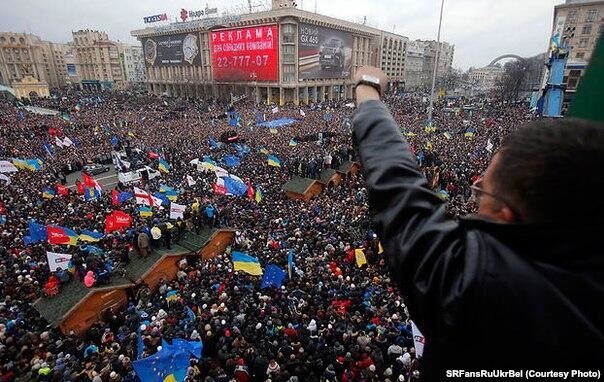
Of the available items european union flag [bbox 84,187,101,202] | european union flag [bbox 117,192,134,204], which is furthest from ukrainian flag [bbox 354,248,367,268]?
european union flag [bbox 84,187,101,202]

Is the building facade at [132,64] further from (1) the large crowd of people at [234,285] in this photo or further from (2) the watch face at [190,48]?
(1) the large crowd of people at [234,285]

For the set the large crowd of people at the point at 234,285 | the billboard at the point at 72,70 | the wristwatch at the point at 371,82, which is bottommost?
the large crowd of people at the point at 234,285

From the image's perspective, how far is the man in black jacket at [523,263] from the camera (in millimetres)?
817

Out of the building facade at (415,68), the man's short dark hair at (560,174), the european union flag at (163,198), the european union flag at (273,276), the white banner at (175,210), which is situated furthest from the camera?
the building facade at (415,68)

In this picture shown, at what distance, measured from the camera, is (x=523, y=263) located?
2.75 ft

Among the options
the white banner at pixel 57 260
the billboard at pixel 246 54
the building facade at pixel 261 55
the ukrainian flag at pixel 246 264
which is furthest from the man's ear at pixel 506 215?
the billboard at pixel 246 54

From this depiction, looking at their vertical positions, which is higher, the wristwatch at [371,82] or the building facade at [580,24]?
the building facade at [580,24]

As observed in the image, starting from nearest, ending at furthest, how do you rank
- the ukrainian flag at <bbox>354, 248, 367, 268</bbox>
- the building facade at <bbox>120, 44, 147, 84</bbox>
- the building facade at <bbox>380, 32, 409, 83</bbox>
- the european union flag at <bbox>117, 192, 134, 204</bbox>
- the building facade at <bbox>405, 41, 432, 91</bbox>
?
the ukrainian flag at <bbox>354, 248, 367, 268</bbox>, the european union flag at <bbox>117, 192, 134, 204</bbox>, the building facade at <bbox>380, 32, 409, 83</bbox>, the building facade at <bbox>120, 44, 147, 84</bbox>, the building facade at <bbox>405, 41, 432, 91</bbox>

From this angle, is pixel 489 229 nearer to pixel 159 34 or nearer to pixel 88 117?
pixel 88 117

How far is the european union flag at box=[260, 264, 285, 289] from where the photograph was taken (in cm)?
1023

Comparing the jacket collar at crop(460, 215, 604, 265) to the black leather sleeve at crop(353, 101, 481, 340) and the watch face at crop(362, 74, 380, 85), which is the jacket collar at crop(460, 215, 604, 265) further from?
the watch face at crop(362, 74, 380, 85)

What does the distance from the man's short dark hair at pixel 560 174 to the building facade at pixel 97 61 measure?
13243 centimetres

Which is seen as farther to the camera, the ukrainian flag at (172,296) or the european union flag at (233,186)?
the european union flag at (233,186)

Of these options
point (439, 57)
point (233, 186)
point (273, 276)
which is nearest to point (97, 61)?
point (233, 186)
